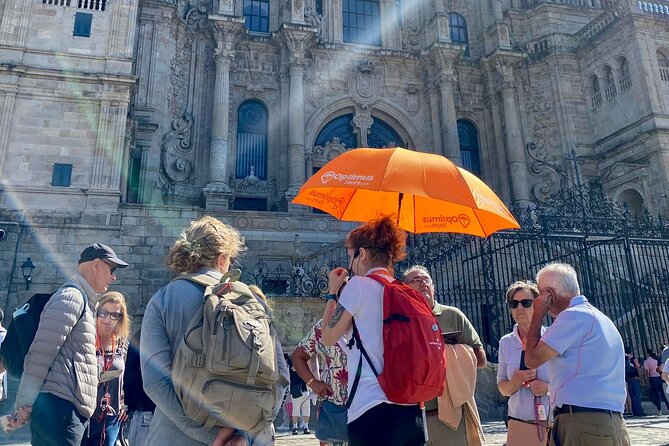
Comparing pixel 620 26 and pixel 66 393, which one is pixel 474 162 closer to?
pixel 620 26

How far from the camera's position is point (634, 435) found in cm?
776

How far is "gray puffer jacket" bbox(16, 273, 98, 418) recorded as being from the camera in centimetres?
341

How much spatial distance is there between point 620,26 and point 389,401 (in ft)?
Answer: 87.6

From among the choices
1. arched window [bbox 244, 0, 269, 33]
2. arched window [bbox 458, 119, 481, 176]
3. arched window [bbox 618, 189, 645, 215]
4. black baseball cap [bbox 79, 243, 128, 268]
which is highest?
arched window [bbox 244, 0, 269, 33]

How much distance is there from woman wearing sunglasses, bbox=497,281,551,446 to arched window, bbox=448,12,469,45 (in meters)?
26.6

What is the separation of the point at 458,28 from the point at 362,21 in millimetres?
5804

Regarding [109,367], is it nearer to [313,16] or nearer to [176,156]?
[176,156]

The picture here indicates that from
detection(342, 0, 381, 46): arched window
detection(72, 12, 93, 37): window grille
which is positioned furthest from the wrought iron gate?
detection(342, 0, 381, 46): arched window

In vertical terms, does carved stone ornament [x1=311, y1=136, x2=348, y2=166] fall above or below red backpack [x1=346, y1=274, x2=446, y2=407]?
above

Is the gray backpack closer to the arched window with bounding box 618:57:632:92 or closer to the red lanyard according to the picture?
the red lanyard

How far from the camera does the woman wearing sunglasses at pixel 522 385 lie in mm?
4031

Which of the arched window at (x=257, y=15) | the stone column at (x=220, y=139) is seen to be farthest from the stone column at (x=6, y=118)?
the arched window at (x=257, y=15)

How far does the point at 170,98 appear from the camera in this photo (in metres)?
21.4

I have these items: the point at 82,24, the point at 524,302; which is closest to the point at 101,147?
the point at 82,24
